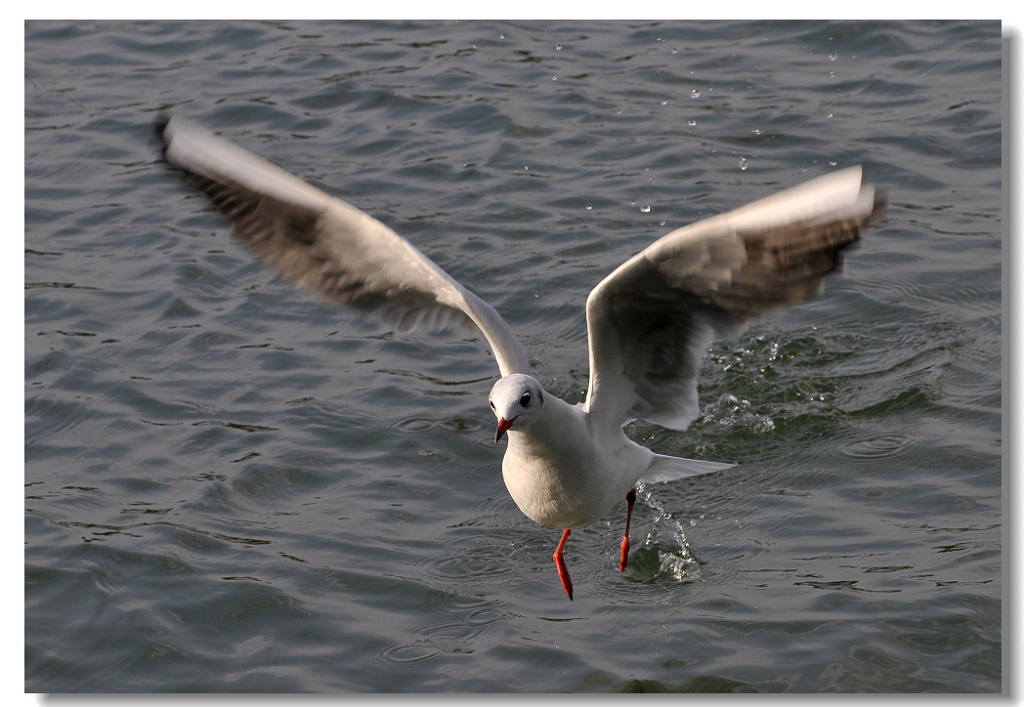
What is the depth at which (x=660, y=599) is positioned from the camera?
566 centimetres

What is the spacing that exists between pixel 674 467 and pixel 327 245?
66.2 inches

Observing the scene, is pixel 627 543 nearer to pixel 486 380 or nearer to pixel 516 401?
pixel 516 401

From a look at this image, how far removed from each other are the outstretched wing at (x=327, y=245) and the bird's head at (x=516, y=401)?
0.45 m

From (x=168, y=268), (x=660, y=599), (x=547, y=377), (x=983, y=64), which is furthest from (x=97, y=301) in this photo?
(x=983, y=64)

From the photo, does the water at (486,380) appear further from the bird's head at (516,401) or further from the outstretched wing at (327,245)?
the bird's head at (516,401)

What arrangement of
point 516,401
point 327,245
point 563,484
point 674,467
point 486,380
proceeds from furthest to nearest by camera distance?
point 486,380, point 674,467, point 327,245, point 563,484, point 516,401

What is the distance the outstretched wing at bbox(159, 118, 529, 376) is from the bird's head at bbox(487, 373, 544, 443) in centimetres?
45

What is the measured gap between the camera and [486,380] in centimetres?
734

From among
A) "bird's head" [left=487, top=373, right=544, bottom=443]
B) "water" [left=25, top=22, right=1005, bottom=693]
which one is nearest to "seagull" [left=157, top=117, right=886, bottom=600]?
"bird's head" [left=487, top=373, right=544, bottom=443]

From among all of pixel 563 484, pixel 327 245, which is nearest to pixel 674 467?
pixel 563 484

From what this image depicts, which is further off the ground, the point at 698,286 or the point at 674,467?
the point at 698,286

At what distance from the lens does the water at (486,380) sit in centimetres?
543

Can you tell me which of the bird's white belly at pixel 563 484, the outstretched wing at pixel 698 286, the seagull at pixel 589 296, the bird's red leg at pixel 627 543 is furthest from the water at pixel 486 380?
the outstretched wing at pixel 698 286

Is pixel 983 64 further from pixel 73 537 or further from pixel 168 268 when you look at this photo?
pixel 73 537
